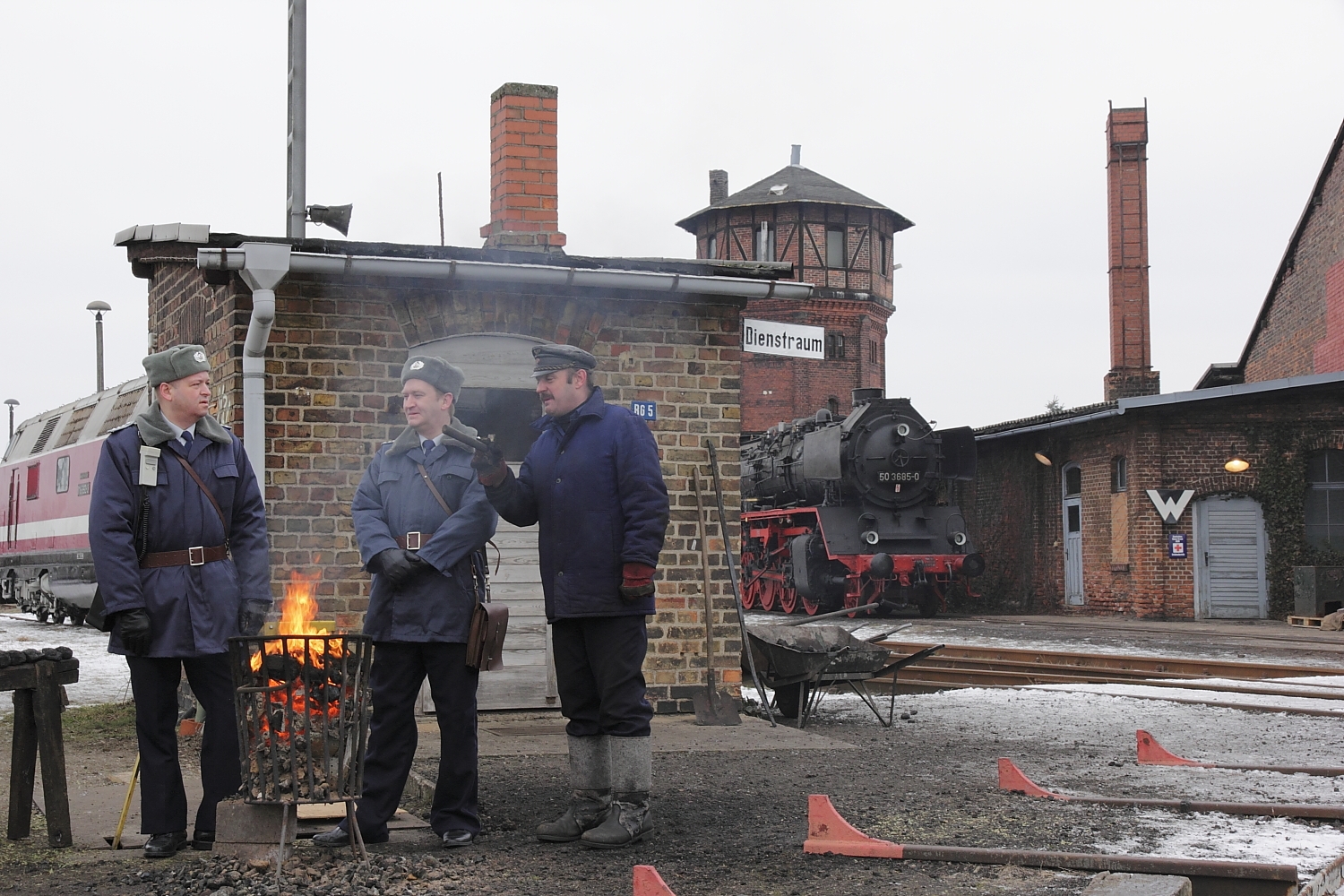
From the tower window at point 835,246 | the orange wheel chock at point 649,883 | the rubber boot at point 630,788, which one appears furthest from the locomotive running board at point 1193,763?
the tower window at point 835,246

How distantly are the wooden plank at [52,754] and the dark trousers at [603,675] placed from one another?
1.96 metres

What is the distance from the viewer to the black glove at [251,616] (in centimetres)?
522

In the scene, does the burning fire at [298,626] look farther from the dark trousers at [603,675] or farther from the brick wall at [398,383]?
the brick wall at [398,383]

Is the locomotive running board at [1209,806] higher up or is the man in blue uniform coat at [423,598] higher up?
the man in blue uniform coat at [423,598]

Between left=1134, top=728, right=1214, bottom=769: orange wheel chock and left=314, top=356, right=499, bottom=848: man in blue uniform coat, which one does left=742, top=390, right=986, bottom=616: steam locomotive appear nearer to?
left=1134, top=728, right=1214, bottom=769: orange wheel chock

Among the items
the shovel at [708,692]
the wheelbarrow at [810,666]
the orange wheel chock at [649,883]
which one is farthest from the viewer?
the wheelbarrow at [810,666]

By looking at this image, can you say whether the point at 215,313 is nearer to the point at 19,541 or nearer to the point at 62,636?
the point at 62,636

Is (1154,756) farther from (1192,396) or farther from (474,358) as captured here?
(1192,396)

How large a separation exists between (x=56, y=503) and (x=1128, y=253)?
24.5 meters

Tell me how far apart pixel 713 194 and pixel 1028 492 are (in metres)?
27.9

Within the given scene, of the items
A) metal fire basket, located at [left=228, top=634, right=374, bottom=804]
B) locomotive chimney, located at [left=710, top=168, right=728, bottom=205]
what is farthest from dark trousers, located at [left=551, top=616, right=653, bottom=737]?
locomotive chimney, located at [left=710, top=168, right=728, bottom=205]

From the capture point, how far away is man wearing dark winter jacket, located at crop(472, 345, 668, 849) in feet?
17.2

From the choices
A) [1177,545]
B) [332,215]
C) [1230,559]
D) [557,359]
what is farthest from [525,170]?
[1230,559]

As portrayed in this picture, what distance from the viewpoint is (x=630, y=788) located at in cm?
525
